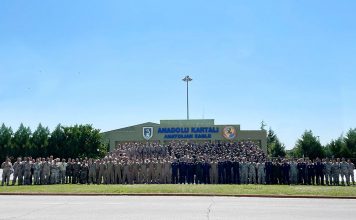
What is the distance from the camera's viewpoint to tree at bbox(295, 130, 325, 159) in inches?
2309

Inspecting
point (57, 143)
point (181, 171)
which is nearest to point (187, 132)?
point (181, 171)

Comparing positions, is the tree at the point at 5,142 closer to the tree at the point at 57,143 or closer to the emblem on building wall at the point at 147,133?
the tree at the point at 57,143

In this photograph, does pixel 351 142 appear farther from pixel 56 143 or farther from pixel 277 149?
pixel 56 143

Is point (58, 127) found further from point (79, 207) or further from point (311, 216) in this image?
point (311, 216)

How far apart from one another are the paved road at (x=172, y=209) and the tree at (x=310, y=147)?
45.9m

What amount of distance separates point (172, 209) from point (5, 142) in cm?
5428

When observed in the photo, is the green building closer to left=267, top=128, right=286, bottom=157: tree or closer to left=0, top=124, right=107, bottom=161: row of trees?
left=0, top=124, right=107, bottom=161: row of trees

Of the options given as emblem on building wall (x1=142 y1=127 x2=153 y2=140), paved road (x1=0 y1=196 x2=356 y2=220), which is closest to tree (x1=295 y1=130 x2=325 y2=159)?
emblem on building wall (x1=142 y1=127 x2=153 y2=140)

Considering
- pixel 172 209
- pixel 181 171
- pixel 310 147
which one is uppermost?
pixel 310 147

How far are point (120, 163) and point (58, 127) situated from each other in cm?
3877

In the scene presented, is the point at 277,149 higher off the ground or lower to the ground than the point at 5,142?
lower

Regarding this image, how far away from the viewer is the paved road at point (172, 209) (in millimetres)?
11016

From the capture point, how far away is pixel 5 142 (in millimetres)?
61094

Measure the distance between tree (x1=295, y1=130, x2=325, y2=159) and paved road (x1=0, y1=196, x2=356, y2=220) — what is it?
45948mm
